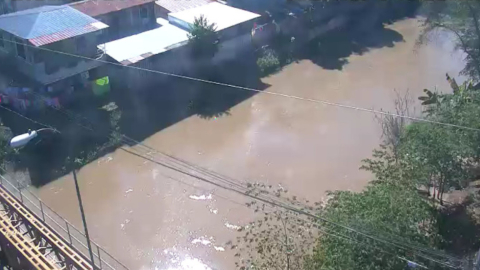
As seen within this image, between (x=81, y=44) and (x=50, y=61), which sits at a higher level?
(x=81, y=44)

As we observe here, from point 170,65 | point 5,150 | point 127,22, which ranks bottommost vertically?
point 5,150

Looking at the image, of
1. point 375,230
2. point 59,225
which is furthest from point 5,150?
point 375,230

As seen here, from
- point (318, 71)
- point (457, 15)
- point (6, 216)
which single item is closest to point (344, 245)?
point (6, 216)

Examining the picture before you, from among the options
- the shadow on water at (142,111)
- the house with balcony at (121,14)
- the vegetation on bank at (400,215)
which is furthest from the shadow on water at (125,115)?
the vegetation on bank at (400,215)

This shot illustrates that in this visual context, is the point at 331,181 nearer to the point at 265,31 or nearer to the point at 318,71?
the point at 318,71

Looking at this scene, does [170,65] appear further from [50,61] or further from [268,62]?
[50,61]

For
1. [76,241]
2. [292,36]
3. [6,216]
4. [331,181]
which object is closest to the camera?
[6,216]

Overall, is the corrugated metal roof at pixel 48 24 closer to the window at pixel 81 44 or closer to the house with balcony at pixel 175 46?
→ the window at pixel 81 44
